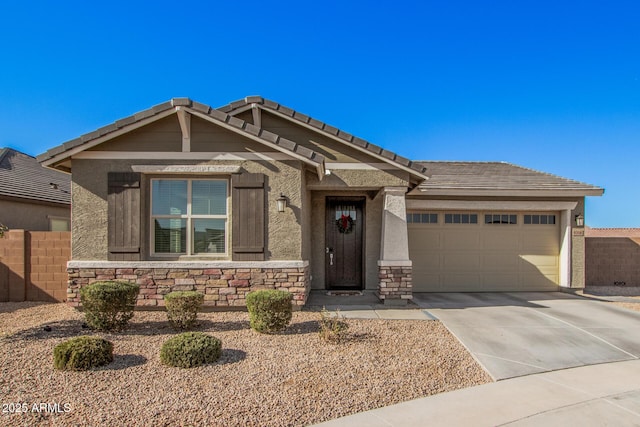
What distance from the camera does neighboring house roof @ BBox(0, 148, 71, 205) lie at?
41.8 feet

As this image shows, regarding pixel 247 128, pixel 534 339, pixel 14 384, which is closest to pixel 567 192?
pixel 534 339

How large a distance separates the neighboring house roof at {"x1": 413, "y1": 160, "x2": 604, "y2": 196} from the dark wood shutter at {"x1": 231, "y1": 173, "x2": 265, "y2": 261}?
436cm

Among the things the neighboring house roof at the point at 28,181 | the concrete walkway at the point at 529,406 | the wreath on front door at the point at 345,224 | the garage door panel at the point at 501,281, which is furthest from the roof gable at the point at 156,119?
the neighboring house roof at the point at 28,181

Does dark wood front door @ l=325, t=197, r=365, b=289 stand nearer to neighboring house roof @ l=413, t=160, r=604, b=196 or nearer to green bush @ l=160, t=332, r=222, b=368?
neighboring house roof @ l=413, t=160, r=604, b=196

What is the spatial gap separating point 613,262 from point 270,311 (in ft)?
37.7

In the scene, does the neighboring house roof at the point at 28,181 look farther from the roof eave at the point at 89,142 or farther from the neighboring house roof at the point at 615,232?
the neighboring house roof at the point at 615,232

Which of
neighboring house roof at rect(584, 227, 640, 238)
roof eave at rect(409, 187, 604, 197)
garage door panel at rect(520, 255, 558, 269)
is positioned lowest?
garage door panel at rect(520, 255, 558, 269)

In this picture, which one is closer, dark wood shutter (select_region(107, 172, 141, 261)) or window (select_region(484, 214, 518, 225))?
dark wood shutter (select_region(107, 172, 141, 261))

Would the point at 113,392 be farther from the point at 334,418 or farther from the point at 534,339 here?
the point at 534,339

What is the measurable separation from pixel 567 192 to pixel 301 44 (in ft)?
28.9

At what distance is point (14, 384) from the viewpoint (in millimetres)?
4121

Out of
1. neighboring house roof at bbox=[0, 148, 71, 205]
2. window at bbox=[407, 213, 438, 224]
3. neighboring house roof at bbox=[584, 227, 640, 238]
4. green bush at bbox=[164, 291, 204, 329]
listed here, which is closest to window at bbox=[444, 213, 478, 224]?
window at bbox=[407, 213, 438, 224]

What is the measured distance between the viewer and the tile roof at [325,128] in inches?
325

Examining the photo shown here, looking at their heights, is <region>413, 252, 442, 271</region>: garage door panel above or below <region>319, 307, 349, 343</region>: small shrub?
above
